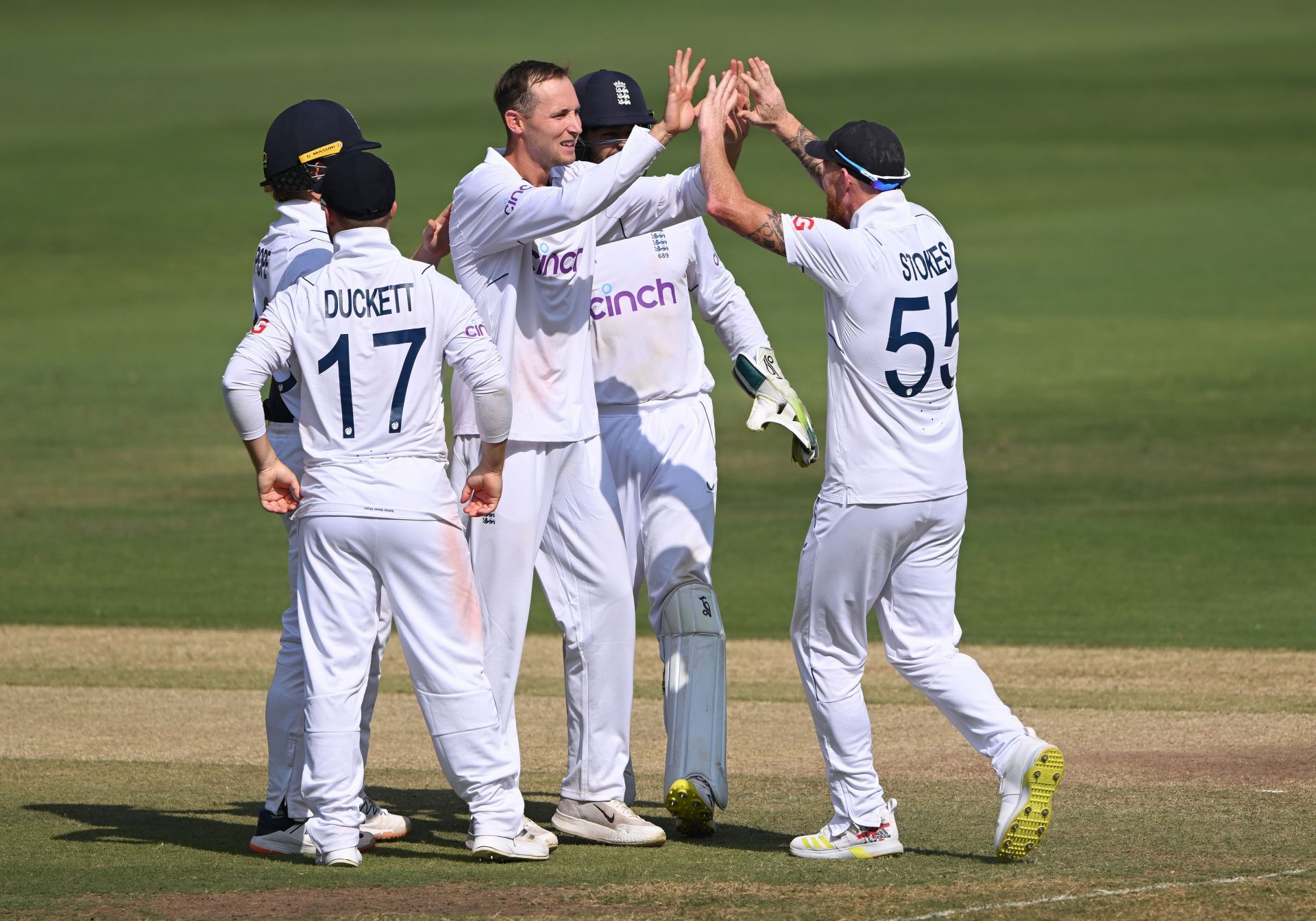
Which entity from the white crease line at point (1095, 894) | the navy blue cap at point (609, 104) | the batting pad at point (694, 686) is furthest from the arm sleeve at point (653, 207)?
the white crease line at point (1095, 894)

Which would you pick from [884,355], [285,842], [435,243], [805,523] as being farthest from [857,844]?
[805,523]

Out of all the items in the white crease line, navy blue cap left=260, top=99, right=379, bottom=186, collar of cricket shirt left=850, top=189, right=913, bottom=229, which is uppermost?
navy blue cap left=260, top=99, right=379, bottom=186

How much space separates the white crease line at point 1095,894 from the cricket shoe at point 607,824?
154cm

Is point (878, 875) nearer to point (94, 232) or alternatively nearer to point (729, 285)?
point (729, 285)

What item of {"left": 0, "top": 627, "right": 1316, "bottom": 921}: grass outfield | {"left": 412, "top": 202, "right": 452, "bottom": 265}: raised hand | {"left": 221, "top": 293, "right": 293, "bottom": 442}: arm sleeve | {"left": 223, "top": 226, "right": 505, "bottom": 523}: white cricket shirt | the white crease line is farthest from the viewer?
{"left": 412, "top": 202, "right": 452, "bottom": 265}: raised hand

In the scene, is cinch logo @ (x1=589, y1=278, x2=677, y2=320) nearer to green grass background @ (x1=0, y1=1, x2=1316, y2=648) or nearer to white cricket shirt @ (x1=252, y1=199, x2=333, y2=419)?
white cricket shirt @ (x1=252, y1=199, x2=333, y2=419)

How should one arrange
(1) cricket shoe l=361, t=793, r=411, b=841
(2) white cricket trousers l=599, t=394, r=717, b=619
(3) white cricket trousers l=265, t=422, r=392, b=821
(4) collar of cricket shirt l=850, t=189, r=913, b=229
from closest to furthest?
1. (4) collar of cricket shirt l=850, t=189, r=913, b=229
2. (3) white cricket trousers l=265, t=422, r=392, b=821
3. (1) cricket shoe l=361, t=793, r=411, b=841
4. (2) white cricket trousers l=599, t=394, r=717, b=619

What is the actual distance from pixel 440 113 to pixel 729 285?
43276 mm

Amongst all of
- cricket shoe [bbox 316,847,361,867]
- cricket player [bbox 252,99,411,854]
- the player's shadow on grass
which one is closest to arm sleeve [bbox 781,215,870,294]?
cricket player [bbox 252,99,411,854]

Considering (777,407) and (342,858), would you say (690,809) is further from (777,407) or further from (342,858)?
(777,407)

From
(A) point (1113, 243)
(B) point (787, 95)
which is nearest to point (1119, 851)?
(A) point (1113, 243)

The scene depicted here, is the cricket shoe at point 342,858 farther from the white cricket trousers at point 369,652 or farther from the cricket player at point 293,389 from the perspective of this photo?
the cricket player at point 293,389

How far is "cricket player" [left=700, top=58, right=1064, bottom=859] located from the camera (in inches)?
262

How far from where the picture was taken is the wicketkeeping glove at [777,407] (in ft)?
24.7
